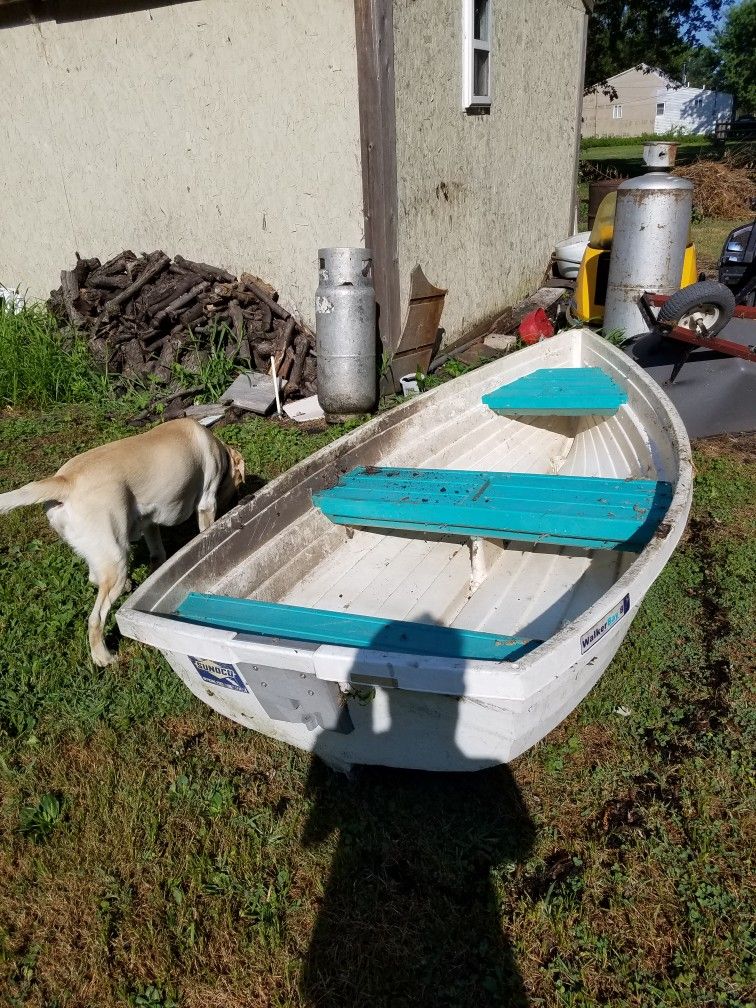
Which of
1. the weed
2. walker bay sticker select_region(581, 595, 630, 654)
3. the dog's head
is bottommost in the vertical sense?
the weed

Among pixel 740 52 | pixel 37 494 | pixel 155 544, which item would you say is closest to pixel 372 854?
pixel 37 494

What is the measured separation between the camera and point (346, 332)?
6199 mm

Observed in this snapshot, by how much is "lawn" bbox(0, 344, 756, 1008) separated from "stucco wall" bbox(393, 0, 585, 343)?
5.00 metres

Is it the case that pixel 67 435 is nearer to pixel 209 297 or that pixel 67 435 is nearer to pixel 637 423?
pixel 209 297

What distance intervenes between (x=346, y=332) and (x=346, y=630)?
416cm

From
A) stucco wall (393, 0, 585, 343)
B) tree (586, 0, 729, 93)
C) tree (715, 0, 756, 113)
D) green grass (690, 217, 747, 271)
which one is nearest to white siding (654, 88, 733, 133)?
tree (715, 0, 756, 113)

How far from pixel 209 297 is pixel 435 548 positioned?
15.2 ft

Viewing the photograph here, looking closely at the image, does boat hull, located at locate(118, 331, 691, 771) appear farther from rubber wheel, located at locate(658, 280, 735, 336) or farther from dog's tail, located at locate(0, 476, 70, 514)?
rubber wheel, located at locate(658, 280, 735, 336)

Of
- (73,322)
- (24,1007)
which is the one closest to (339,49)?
(73,322)

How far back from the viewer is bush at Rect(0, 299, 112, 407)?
7.42 m

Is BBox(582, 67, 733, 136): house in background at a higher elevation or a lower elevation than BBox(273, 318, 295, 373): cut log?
higher

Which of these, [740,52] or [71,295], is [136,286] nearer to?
[71,295]

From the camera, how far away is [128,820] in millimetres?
2738

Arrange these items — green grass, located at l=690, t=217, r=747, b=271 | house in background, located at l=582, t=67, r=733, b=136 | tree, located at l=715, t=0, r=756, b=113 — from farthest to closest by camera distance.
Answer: house in background, located at l=582, t=67, r=733, b=136 < tree, located at l=715, t=0, r=756, b=113 < green grass, located at l=690, t=217, r=747, b=271
